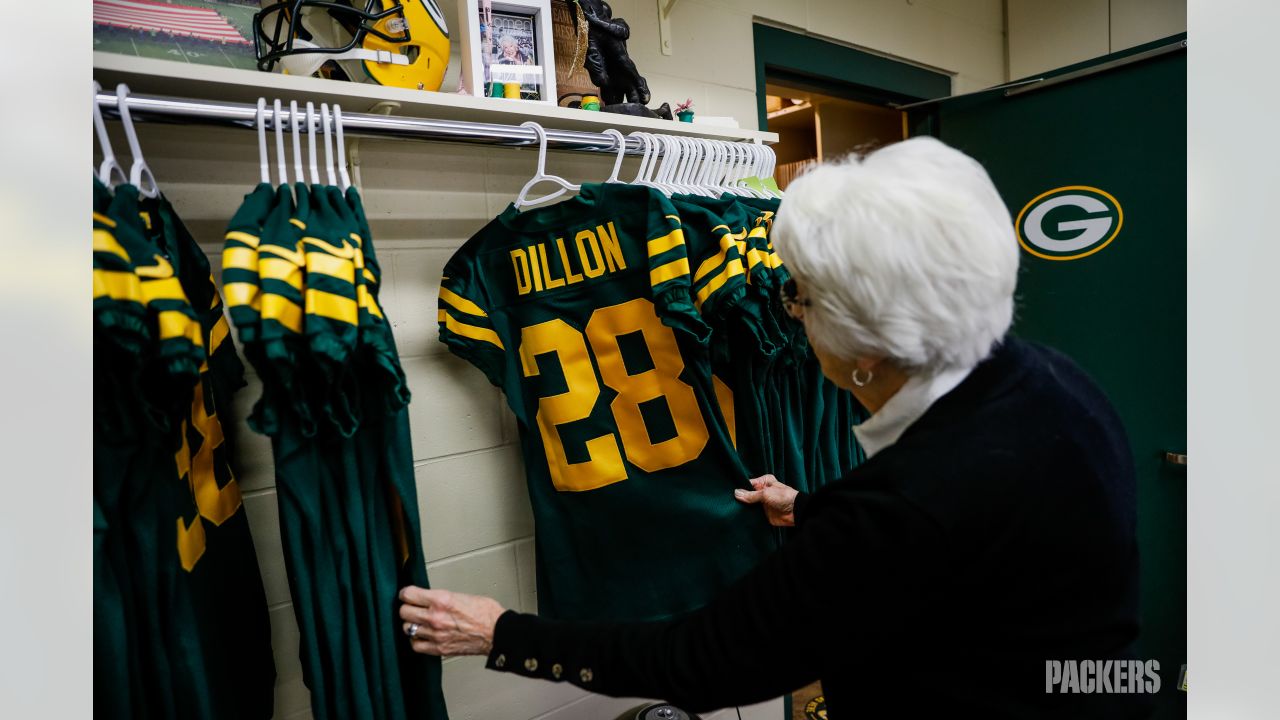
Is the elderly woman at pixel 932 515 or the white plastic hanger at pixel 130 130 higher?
the white plastic hanger at pixel 130 130

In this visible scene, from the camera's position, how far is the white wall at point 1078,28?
2436 millimetres

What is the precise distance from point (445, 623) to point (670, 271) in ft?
2.04

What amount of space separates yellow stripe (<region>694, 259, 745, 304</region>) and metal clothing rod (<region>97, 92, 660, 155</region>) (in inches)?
11.8

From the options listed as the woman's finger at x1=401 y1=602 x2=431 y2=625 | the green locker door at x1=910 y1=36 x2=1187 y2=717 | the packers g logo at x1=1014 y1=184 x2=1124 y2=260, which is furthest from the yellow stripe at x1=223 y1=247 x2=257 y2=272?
the packers g logo at x1=1014 y1=184 x2=1124 y2=260

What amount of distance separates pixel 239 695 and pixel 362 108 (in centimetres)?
86

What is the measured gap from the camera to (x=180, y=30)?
962 mm

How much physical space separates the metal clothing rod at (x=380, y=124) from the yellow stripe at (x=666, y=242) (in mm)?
207

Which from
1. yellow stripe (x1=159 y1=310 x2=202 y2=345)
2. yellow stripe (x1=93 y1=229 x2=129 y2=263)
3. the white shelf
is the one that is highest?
the white shelf

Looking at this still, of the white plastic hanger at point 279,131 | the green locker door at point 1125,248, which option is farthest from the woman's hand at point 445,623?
the green locker door at point 1125,248

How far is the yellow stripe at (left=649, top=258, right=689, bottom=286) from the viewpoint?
116 centimetres

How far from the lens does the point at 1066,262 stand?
2.25 meters

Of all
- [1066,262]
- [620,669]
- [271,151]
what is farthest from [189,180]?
[1066,262]

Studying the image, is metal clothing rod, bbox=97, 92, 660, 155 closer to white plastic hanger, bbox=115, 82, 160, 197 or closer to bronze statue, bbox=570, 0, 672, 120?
white plastic hanger, bbox=115, 82, 160, 197

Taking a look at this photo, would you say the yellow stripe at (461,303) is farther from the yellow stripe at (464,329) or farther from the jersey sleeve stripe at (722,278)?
the jersey sleeve stripe at (722,278)
